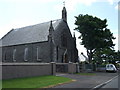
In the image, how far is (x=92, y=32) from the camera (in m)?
45.3

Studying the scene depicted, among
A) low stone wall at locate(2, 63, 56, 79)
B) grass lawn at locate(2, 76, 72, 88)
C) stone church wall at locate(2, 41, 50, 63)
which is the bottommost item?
grass lawn at locate(2, 76, 72, 88)

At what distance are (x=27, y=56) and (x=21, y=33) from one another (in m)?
8.64

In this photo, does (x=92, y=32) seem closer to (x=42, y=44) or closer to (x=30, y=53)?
(x=42, y=44)

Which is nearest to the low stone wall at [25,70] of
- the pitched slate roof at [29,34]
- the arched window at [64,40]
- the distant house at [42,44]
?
the distant house at [42,44]

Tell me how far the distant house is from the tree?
10.6 ft

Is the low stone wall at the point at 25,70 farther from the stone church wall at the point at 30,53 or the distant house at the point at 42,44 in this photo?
the stone church wall at the point at 30,53

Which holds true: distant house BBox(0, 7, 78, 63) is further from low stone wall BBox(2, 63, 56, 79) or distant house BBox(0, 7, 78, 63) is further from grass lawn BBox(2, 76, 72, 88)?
grass lawn BBox(2, 76, 72, 88)

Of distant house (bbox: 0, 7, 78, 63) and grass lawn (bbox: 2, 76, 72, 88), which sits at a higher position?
distant house (bbox: 0, 7, 78, 63)

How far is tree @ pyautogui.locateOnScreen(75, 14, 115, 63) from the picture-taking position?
45.4 metres

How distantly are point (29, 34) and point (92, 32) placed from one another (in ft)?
47.3

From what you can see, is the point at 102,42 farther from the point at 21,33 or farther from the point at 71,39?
the point at 21,33

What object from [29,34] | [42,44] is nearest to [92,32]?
[42,44]

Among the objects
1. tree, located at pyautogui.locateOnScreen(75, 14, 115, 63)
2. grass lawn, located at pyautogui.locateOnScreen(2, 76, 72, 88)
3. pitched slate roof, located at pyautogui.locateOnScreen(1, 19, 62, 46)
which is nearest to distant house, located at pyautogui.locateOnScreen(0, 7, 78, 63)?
pitched slate roof, located at pyautogui.locateOnScreen(1, 19, 62, 46)

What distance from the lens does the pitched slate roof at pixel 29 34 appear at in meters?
42.8
